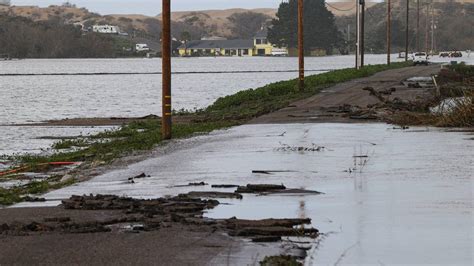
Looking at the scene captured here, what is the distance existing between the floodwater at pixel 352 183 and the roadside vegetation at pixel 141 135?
979mm

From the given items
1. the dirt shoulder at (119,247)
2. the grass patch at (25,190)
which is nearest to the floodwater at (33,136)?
the grass patch at (25,190)

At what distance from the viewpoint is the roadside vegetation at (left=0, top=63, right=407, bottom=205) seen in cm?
2108

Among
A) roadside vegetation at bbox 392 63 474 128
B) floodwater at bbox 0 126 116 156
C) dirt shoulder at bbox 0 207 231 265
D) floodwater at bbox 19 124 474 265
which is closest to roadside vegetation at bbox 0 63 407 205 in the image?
floodwater at bbox 0 126 116 156

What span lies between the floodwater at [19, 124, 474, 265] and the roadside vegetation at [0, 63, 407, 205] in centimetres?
98

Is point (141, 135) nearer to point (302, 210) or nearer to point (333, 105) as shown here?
point (333, 105)

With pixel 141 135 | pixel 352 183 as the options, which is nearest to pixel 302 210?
pixel 352 183

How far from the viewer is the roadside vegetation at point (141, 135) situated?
21.1 m

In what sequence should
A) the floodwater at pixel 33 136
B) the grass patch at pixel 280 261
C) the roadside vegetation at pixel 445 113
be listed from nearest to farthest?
the grass patch at pixel 280 261, the roadside vegetation at pixel 445 113, the floodwater at pixel 33 136

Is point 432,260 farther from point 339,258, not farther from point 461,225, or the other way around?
point 461,225

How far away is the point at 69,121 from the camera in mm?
49438

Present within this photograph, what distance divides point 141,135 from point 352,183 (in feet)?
53.2

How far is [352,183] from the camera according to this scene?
17.5 m

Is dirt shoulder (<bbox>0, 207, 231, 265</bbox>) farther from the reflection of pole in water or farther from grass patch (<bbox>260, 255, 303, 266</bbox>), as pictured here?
the reflection of pole in water

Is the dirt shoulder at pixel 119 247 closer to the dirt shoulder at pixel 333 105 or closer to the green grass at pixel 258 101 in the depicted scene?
the dirt shoulder at pixel 333 105
